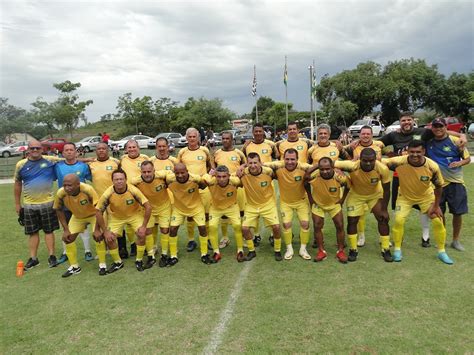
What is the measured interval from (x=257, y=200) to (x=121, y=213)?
2260 millimetres

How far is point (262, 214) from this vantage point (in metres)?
5.78

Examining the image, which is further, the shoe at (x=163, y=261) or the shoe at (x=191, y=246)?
the shoe at (x=191, y=246)

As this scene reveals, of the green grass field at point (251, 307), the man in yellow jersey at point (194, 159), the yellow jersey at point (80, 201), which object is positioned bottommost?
the green grass field at point (251, 307)

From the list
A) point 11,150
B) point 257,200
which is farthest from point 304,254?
point 11,150

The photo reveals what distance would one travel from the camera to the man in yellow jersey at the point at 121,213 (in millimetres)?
5328

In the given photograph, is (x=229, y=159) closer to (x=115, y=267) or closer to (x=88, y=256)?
(x=115, y=267)

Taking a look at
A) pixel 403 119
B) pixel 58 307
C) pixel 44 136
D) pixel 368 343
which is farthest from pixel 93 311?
pixel 44 136

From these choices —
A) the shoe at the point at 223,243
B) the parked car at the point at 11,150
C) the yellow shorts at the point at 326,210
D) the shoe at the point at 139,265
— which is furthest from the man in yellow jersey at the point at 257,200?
the parked car at the point at 11,150

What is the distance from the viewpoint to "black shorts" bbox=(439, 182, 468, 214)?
221 inches

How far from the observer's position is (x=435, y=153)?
5.77m

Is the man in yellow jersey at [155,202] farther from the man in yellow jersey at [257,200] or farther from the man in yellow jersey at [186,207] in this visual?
the man in yellow jersey at [257,200]

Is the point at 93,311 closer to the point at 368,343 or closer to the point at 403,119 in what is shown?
the point at 368,343

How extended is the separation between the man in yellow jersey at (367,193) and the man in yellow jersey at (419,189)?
0.20m

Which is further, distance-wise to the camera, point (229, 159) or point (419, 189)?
point (229, 159)
